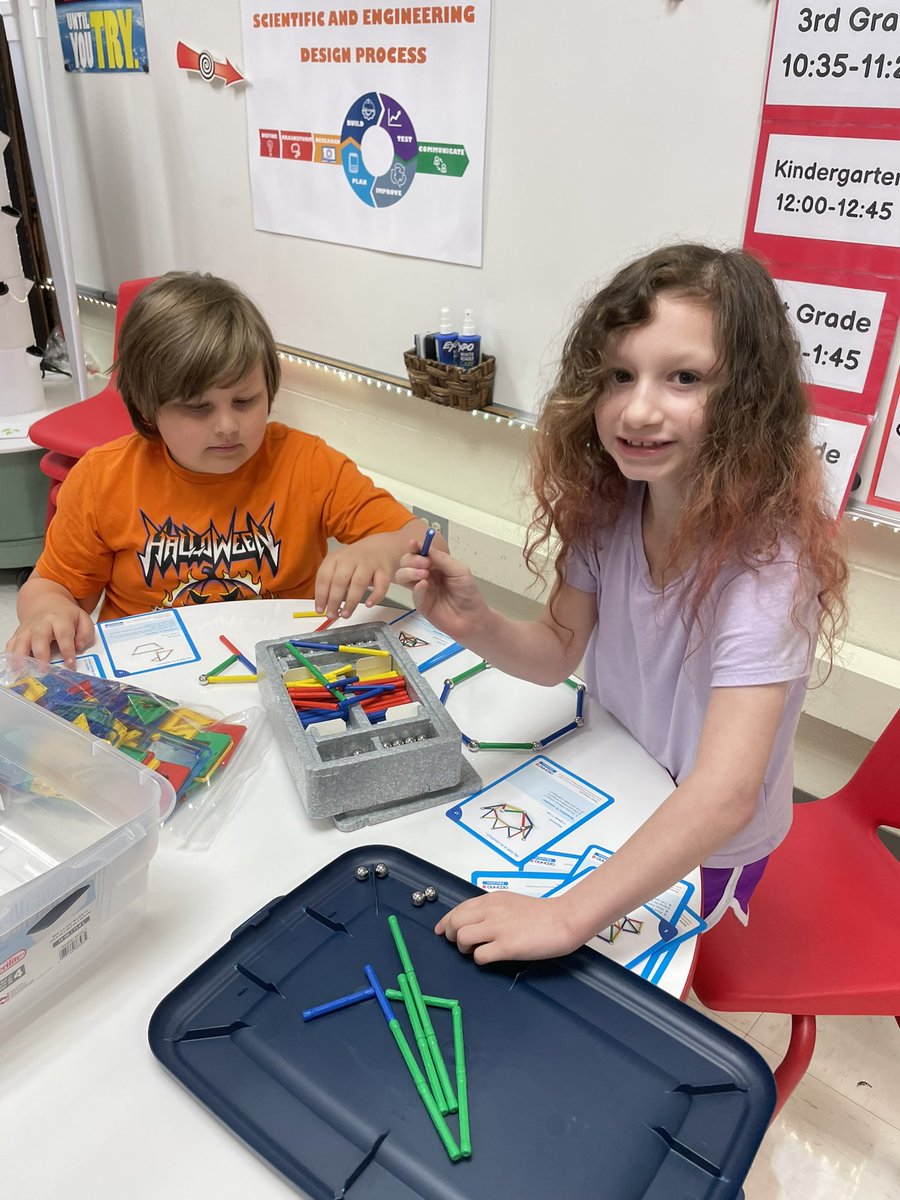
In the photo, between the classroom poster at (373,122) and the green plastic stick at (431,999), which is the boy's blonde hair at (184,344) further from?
the green plastic stick at (431,999)

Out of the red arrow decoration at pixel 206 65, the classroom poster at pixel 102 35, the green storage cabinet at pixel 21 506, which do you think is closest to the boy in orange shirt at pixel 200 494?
the red arrow decoration at pixel 206 65

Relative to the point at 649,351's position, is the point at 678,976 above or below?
below

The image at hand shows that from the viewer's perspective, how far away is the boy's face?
113cm

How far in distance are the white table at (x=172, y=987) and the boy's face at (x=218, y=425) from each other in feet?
1.10

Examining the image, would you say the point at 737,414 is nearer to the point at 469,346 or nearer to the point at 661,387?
the point at 661,387

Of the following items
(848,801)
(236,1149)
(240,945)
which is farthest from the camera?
(848,801)

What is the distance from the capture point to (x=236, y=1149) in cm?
52

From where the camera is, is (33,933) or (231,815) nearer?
(33,933)

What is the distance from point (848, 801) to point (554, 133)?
3.78ft

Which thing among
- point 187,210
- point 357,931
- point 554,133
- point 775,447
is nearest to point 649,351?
point 775,447

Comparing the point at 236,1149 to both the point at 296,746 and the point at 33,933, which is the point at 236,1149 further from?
the point at 296,746

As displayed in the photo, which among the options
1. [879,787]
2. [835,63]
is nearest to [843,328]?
[835,63]

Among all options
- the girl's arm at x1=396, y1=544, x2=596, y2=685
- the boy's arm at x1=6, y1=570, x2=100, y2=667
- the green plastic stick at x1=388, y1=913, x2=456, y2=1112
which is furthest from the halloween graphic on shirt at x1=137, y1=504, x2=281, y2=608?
the green plastic stick at x1=388, y1=913, x2=456, y2=1112

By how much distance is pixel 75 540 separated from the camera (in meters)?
→ 1.17
